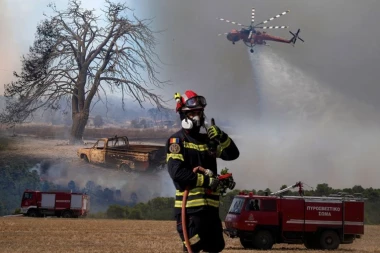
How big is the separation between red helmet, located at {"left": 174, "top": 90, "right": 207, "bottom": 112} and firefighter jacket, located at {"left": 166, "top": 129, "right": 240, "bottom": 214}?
353 millimetres

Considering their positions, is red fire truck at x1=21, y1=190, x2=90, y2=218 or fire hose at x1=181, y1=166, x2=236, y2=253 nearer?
fire hose at x1=181, y1=166, x2=236, y2=253

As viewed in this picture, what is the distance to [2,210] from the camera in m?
61.6

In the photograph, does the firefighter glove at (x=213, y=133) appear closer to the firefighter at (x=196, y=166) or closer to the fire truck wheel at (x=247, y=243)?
the firefighter at (x=196, y=166)

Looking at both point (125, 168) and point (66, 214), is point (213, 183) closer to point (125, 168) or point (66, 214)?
point (66, 214)

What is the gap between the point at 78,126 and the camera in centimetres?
6506

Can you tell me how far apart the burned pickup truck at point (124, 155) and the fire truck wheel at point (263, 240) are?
111 ft

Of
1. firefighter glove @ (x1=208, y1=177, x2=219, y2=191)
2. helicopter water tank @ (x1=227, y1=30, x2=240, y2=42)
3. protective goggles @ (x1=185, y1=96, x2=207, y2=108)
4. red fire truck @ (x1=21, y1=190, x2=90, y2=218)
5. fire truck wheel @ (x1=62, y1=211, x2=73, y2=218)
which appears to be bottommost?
fire truck wheel @ (x1=62, y1=211, x2=73, y2=218)

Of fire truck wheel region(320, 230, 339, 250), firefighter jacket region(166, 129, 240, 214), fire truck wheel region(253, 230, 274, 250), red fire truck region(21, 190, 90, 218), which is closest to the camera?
firefighter jacket region(166, 129, 240, 214)

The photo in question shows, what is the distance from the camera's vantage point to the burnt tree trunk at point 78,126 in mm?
64688

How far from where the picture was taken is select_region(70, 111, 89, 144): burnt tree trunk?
2547 inches

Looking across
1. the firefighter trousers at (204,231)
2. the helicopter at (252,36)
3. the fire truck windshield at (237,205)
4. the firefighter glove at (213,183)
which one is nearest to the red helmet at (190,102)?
the firefighter glove at (213,183)

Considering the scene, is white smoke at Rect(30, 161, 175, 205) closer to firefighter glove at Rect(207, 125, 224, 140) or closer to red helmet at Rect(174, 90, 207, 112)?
red helmet at Rect(174, 90, 207, 112)

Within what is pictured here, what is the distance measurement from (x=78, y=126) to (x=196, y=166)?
183 feet

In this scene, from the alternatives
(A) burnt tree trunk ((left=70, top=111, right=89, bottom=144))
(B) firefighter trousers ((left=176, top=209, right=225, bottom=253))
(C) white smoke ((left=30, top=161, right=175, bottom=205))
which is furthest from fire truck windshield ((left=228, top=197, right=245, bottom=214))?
(A) burnt tree trunk ((left=70, top=111, right=89, bottom=144))
